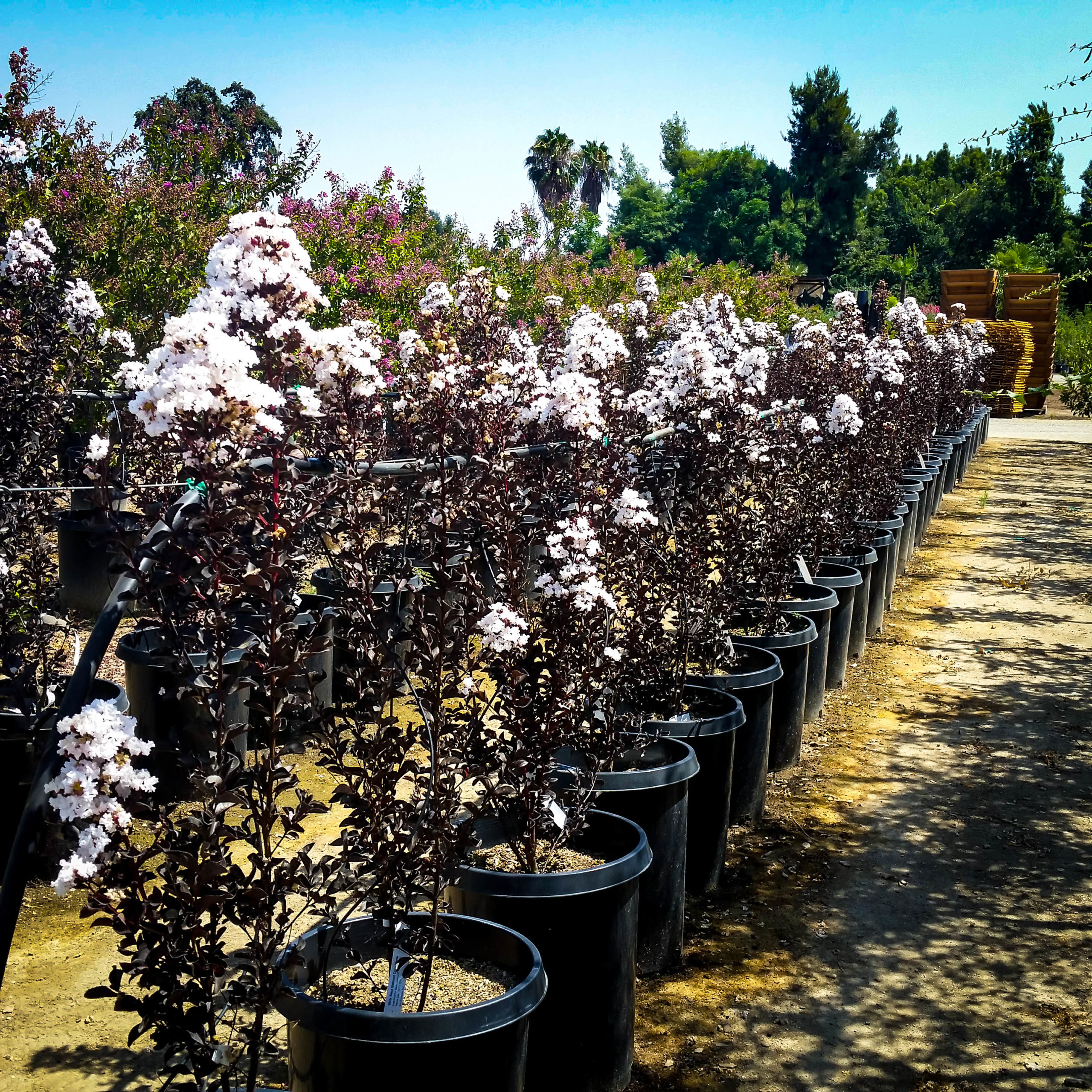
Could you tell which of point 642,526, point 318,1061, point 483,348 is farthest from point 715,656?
point 483,348

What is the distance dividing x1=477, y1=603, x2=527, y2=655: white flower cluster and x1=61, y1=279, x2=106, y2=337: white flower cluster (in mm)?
5848

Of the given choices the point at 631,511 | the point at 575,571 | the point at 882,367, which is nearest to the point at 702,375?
the point at 631,511

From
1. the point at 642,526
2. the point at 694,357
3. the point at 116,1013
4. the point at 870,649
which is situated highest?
the point at 694,357

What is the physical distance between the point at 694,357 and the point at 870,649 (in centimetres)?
355

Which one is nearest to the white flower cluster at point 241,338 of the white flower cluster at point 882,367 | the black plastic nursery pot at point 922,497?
the white flower cluster at point 882,367

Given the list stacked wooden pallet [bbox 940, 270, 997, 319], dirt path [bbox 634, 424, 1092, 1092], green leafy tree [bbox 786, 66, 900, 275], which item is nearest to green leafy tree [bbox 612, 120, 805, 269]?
green leafy tree [bbox 786, 66, 900, 275]

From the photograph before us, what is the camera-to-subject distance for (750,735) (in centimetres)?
452

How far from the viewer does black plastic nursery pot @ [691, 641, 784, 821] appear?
14.7 feet

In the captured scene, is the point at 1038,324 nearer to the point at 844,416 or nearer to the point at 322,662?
the point at 844,416

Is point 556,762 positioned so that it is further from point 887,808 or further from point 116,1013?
point 887,808

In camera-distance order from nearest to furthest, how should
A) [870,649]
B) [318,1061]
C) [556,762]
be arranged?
[318,1061] → [556,762] → [870,649]

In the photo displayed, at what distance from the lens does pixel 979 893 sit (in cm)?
411

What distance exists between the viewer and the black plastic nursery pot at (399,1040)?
208 centimetres

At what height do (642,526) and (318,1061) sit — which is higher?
(642,526)
